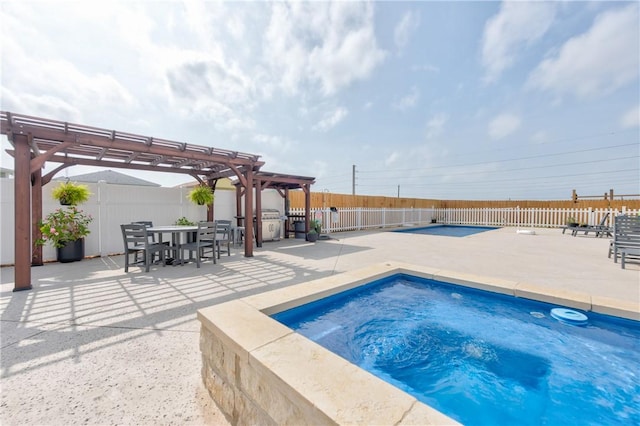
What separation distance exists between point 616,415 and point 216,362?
2758mm

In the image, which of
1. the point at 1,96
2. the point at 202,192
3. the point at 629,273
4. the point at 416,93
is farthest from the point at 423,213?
the point at 1,96

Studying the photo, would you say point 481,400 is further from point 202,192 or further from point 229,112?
point 229,112

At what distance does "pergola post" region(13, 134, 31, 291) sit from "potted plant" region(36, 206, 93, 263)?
6.61 feet

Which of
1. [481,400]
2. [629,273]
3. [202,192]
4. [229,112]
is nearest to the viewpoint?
[481,400]

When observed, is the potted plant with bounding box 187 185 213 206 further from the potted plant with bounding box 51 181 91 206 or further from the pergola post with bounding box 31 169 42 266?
the pergola post with bounding box 31 169 42 266

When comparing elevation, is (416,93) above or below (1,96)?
above

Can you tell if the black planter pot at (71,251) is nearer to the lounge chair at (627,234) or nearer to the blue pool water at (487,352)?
the blue pool water at (487,352)

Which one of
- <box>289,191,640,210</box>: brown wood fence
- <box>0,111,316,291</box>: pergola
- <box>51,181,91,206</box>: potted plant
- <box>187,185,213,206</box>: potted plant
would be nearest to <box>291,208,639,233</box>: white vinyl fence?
<box>289,191,640,210</box>: brown wood fence

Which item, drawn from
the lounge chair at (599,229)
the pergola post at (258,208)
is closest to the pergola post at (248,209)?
the pergola post at (258,208)

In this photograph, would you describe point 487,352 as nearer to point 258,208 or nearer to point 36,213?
point 258,208

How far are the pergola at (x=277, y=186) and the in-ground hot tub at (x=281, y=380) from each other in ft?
18.0

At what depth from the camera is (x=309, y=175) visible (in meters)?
9.64

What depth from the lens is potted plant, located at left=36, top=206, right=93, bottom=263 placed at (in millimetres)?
5719

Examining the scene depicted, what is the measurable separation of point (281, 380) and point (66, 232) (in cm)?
730
